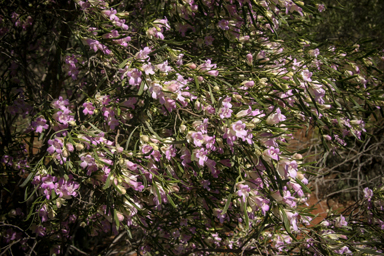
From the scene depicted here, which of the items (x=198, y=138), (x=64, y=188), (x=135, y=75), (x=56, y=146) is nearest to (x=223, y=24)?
(x=135, y=75)

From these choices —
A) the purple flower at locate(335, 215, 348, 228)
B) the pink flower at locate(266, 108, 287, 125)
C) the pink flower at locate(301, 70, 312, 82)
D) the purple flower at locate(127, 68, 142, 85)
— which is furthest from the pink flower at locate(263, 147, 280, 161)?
the purple flower at locate(335, 215, 348, 228)

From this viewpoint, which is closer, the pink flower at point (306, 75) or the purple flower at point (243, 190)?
the purple flower at point (243, 190)

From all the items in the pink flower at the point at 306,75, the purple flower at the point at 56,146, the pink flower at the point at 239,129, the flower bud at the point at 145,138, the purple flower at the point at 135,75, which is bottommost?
the purple flower at the point at 56,146

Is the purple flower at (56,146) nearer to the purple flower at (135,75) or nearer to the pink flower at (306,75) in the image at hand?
the purple flower at (135,75)

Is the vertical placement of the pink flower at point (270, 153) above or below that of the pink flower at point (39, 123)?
above

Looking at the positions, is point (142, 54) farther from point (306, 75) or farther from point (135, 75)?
point (306, 75)

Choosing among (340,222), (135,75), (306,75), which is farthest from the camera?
(340,222)

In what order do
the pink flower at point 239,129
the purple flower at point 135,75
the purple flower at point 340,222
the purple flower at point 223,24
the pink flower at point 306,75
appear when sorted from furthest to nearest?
the purple flower at point 340,222, the purple flower at point 223,24, the pink flower at point 306,75, the purple flower at point 135,75, the pink flower at point 239,129

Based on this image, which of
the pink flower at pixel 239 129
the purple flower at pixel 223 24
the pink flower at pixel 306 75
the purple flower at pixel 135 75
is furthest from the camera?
the purple flower at pixel 223 24

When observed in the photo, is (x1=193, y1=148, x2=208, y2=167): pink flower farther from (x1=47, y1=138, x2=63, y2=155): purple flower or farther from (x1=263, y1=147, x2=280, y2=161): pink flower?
(x1=47, y1=138, x2=63, y2=155): purple flower

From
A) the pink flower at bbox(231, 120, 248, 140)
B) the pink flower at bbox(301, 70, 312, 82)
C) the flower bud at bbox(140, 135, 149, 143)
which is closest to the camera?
the pink flower at bbox(231, 120, 248, 140)

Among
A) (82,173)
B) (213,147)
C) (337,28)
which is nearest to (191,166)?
(213,147)

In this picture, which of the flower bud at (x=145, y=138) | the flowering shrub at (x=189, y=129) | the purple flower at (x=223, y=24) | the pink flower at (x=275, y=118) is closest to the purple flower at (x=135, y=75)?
the flowering shrub at (x=189, y=129)

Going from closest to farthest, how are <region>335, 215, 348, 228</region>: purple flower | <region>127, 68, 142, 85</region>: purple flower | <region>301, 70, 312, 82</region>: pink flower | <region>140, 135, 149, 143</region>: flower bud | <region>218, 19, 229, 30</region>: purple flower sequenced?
<region>127, 68, 142, 85</region>: purple flower < <region>140, 135, 149, 143</region>: flower bud < <region>301, 70, 312, 82</region>: pink flower < <region>218, 19, 229, 30</region>: purple flower < <region>335, 215, 348, 228</region>: purple flower
